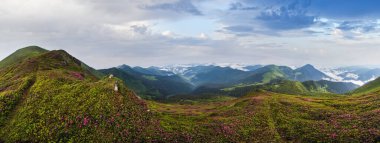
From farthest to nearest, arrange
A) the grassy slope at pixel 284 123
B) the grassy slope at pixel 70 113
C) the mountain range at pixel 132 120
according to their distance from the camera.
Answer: the grassy slope at pixel 284 123, the mountain range at pixel 132 120, the grassy slope at pixel 70 113

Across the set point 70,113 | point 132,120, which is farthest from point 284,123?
point 70,113

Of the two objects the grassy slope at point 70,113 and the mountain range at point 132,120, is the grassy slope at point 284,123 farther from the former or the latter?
the grassy slope at point 70,113

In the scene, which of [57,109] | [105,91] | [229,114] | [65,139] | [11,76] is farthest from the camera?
[11,76]

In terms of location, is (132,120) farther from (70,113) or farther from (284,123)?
(284,123)

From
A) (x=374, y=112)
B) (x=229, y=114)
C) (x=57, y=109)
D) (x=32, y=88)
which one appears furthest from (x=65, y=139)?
(x=374, y=112)

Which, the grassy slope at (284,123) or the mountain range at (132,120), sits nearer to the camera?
the mountain range at (132,120)

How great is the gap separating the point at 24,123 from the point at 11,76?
54.2m

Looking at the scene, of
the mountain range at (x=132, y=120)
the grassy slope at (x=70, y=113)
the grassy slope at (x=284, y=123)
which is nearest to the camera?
the grassy slope at (x=70, y=113)

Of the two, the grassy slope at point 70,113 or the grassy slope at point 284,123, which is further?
the grassy slope at point 284,123

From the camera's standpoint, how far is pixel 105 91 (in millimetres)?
86312

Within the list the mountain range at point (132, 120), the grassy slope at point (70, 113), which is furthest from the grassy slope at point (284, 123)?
the grassy slope at point (70, 113)

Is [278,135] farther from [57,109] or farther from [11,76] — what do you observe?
[11,76]

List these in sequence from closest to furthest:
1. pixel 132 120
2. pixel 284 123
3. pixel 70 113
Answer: pixel 70 113 < pixel 132 120 < pixel 284 123

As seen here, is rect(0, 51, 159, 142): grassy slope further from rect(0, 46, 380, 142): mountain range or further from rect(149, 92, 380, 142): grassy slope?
rect(149, 92, 380, 142): grassy slope
